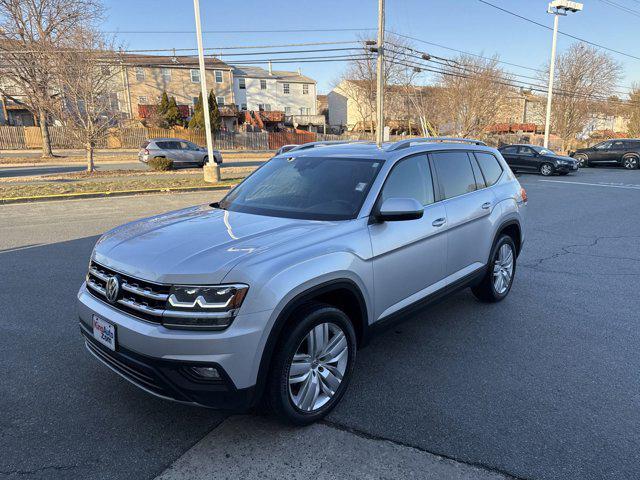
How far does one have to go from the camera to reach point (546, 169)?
2200 cm

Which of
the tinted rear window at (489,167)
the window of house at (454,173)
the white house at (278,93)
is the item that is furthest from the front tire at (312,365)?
the white house at (278,93)

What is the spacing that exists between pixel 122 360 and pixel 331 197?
187cm

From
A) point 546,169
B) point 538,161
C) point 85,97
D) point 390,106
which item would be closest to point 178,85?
point 390,106

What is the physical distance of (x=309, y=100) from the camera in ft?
203

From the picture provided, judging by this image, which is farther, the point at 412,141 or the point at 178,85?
the point at 178,85

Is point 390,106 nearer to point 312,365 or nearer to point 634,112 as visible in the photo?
point 634,112

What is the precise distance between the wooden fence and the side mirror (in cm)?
3599

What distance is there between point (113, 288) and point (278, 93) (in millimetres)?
60470

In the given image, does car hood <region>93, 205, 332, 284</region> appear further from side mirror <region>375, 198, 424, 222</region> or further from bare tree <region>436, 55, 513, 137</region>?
bare tree <region>436, 55, 513, 137</region>

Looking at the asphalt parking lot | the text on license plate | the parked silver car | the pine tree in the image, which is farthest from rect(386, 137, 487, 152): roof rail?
the pine tree

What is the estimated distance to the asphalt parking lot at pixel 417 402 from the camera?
2.63 metres

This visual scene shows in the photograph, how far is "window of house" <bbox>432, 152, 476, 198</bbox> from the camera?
4211mm

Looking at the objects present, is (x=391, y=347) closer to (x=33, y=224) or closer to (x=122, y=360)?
(x=122, y=360)

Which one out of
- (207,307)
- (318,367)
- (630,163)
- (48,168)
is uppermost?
(207,307)
